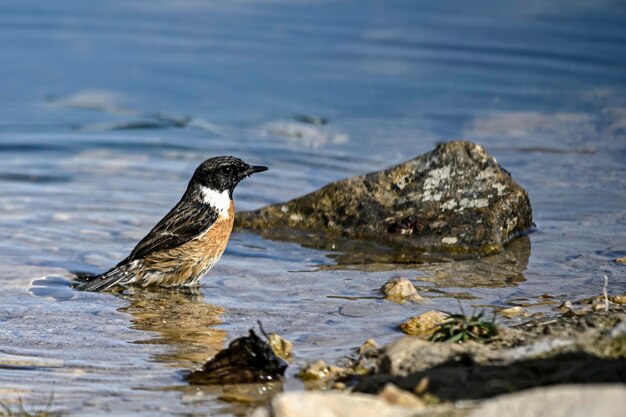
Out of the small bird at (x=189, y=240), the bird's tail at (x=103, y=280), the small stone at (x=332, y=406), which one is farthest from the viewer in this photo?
the small bird at (x=189, y=240)

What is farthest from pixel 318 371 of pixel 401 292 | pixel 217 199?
pixel 217 199

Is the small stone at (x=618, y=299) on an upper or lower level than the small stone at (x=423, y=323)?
upper

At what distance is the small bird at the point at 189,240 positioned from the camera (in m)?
9.52

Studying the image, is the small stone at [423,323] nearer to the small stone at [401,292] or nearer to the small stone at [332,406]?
the small stone at [401,292]

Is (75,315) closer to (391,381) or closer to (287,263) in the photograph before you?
(287,263)

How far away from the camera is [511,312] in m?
7.64

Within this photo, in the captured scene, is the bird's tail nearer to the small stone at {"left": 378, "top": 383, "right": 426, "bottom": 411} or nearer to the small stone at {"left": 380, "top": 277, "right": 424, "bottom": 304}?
the small stone at {"left": 380, "top": 277, "right": 424, "bottom": 304}

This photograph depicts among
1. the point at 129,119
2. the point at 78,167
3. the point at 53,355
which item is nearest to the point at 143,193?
the point at 78,167

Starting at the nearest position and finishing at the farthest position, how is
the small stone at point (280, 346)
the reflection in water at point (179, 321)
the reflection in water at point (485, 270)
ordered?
the small stone at point (280, 346) < the reflection in water at point (179, 321) < the reflection in water at point (485, 270)

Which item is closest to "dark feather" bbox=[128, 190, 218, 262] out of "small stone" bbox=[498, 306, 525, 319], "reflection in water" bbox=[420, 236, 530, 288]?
"reflection in water" bbox=[420, 236, 530, 288]

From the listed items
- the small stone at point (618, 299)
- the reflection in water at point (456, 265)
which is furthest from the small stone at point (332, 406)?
the reflection in water at point (456, 265)

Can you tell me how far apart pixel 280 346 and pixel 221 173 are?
3456mm

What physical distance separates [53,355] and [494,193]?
480 cm

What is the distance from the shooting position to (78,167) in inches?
523
